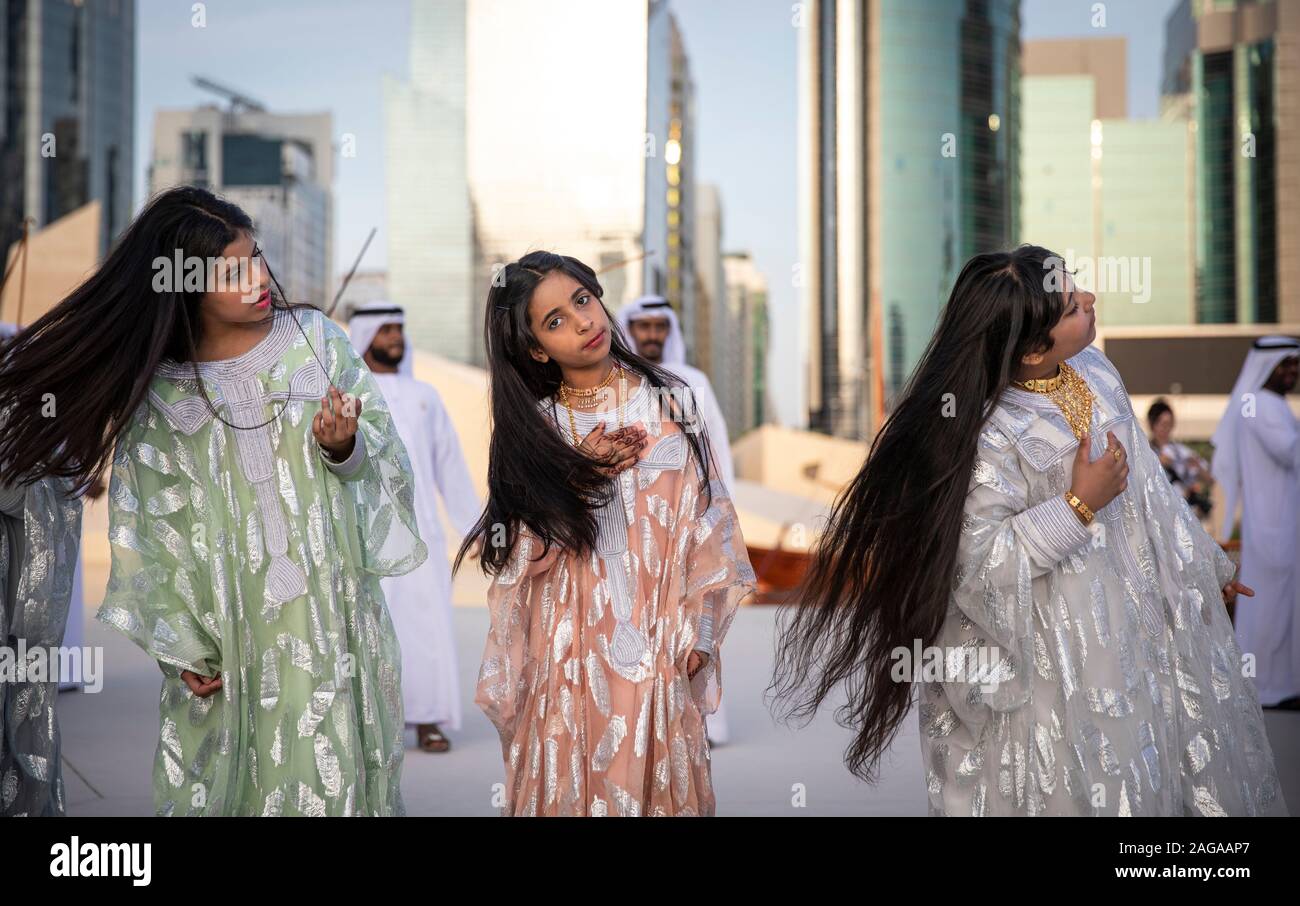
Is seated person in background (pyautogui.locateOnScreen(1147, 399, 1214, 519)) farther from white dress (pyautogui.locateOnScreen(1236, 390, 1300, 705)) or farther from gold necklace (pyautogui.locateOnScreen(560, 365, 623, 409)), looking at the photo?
gold necklace (pyautogui.locateOnScreen(560, 365, 623, 409))

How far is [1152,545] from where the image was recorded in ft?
11.0

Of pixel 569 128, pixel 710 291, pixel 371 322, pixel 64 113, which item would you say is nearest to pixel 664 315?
pixel 371 322

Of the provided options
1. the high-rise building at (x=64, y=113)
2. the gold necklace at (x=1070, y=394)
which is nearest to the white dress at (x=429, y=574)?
the gold necklace at (x=1070, y=394)

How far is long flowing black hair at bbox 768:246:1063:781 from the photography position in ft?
10.6

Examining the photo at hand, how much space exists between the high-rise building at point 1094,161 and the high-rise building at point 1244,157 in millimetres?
23574

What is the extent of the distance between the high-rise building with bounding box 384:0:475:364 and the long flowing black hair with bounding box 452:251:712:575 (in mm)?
59241

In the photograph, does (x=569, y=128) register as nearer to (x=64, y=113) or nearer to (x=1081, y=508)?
(x=64, y=113)

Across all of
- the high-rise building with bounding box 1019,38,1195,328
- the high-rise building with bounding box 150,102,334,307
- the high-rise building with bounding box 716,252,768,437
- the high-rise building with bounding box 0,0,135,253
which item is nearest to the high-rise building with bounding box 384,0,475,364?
the high-rise building with bounding box 150,102,334,307

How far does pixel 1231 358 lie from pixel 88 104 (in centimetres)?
4818

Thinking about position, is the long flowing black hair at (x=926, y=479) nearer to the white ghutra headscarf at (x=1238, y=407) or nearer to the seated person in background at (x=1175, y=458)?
the white ghutra headscarf at (x=1238, y=407)

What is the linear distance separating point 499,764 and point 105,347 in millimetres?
3150

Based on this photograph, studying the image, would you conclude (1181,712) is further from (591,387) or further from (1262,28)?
(1262,28)
